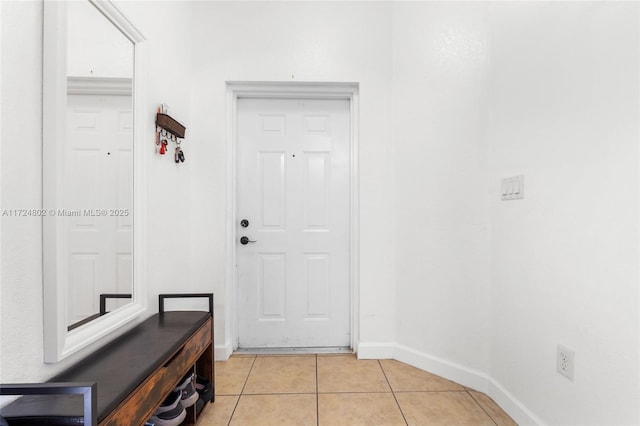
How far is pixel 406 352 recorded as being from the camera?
7.34 ft

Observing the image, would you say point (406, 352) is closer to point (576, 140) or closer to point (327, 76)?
point (576, 140)

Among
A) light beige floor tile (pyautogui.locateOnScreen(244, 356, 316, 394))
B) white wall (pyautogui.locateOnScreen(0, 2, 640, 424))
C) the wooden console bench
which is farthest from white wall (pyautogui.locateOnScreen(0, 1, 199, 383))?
light beige floor tile (pyautogui.locateOnScreen(244, 356, 316, 394))

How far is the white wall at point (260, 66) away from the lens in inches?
90.8

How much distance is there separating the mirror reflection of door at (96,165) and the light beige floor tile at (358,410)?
1.16m

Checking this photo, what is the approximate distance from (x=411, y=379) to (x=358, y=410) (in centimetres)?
49

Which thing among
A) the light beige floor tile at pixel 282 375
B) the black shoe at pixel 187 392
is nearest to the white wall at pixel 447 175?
the light beige floor tile at pixel 282 375

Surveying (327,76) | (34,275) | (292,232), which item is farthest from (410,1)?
(34,275)

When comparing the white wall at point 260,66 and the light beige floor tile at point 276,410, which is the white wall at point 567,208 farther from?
the light beige floor tile at point 276,410

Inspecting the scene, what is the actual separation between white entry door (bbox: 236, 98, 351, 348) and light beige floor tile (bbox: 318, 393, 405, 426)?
656 millimetres

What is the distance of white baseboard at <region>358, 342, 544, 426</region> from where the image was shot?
159cm

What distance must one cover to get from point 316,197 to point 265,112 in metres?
0.77

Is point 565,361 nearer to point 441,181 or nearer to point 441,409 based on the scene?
point 441,409

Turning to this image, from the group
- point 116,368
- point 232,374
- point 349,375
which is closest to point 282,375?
point 232,374

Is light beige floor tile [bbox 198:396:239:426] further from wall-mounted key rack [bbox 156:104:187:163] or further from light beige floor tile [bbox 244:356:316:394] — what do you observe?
wall-mounted key rack [bbox 156:104:187:163]
